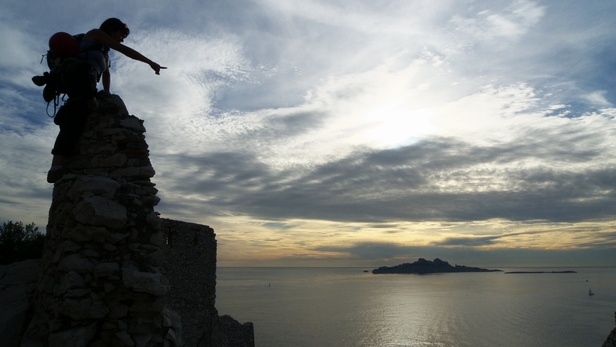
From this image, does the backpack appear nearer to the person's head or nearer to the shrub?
the person's head

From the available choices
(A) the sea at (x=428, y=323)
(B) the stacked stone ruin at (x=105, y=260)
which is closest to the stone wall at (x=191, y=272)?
(B) the stacked stone ruin at (x=105, y=260)

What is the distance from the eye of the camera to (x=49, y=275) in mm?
4848

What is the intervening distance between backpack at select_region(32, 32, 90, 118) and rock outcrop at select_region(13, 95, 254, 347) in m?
0.73

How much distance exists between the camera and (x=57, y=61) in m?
5.75

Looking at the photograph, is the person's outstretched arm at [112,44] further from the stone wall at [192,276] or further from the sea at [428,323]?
the sea at [428,323]

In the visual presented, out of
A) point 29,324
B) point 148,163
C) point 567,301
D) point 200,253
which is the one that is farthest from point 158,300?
point 567,301

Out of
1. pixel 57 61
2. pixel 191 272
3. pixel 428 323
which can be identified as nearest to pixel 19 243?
pixel 191 272

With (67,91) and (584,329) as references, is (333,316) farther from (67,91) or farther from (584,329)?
(67,91)

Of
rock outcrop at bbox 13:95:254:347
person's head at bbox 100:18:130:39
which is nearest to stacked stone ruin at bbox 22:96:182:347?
rock outcrop at bbox 13:95:254:347

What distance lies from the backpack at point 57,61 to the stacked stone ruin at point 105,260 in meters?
1.04

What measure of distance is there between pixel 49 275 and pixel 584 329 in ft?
253

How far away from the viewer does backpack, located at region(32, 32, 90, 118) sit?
18.4 feet

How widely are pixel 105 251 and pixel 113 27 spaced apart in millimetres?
3366

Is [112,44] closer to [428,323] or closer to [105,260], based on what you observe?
[105,260]
